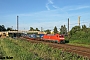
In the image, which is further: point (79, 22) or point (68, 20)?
point (79, 22)

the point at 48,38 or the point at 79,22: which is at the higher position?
the point at 79,22

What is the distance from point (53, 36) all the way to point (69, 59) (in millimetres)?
42194

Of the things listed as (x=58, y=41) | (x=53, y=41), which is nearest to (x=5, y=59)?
(x=58, y=41)

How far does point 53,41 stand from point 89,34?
1010 centimetres

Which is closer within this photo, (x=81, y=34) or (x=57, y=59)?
(x=57, y=59)

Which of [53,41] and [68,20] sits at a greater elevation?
[68,20]

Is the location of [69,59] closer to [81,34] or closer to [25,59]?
[25,59]

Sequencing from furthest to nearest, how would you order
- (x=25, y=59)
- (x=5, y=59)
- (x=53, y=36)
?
(x=53, y=36) < (x=5, y=59) < (x=25, y=59)

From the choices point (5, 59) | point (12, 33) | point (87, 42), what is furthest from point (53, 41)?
point (12, 33)

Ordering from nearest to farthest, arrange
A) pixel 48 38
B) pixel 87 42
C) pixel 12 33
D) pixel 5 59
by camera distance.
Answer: pixel 5 59 → pixel 87 42 → pixel 48 38 → pixel 12 33

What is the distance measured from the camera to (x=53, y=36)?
55.5 metres

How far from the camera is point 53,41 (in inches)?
2199

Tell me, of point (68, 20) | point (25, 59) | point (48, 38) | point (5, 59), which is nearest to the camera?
point (25, 59)

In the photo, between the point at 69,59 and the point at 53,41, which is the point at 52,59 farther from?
the point at 53,41
